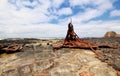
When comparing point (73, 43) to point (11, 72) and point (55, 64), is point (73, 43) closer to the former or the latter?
point (55, 64)

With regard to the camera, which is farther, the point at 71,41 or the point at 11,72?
the point at 71,41

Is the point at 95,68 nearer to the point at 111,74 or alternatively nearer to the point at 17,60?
the point at 111,74

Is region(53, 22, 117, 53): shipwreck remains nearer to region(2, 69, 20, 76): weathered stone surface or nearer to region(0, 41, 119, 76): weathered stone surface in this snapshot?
region(0, 41, 119, 76): weathered stone surface

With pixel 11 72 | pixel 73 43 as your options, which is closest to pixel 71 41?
pixel 73 43

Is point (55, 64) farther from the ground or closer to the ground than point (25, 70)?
farther from the ground

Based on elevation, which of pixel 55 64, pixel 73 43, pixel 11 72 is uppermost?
pixel 73 43

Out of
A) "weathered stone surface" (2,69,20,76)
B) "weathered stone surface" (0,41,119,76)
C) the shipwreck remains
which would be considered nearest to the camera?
"weathered stone surface" (0,41,119,76)

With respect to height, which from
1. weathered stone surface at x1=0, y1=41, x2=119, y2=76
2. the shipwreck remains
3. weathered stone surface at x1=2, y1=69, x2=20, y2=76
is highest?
the shipwreck remains

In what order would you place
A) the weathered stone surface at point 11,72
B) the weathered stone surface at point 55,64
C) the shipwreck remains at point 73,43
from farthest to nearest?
the shipwreck remains at point 73,43, the weathered stone surface at point 11,72, the weathered stone surface at point 55,64

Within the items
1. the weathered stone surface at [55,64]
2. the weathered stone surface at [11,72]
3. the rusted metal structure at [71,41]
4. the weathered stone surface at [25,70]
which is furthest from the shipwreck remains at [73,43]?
the weathered stone surface at [11,72]

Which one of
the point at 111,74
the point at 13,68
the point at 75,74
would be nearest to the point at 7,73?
the point at 13,68

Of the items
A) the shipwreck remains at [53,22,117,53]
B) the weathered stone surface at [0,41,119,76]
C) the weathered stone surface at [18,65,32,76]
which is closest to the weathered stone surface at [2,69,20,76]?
the weathered stone surface at [0,41,119,76]

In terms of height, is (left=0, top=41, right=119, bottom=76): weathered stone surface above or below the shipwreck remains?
below

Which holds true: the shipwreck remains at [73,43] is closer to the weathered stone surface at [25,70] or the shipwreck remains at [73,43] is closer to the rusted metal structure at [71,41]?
the rusted metal structure at [71,41]
